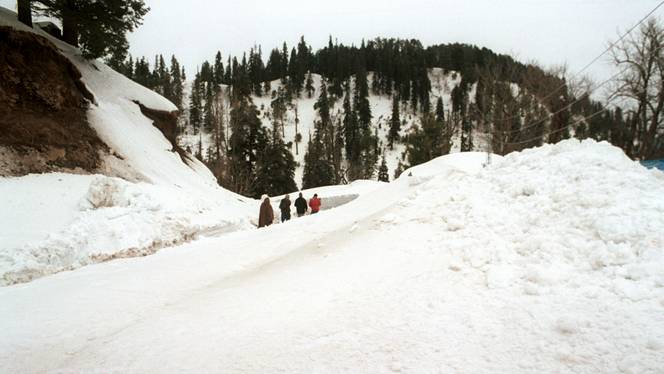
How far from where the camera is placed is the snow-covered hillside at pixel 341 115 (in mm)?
66188

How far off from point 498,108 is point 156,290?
31.2 meters

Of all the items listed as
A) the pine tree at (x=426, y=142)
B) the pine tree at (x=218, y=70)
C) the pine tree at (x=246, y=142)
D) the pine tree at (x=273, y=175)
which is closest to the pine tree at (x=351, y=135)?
the pine tree at (x=426, y=142)

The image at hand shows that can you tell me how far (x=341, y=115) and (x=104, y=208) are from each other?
75.5 metres

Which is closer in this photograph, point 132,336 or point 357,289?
point 132,336

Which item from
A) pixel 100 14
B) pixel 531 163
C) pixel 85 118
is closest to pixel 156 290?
pixel 531 163

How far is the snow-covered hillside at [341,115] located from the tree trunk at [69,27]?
40269 millimetres

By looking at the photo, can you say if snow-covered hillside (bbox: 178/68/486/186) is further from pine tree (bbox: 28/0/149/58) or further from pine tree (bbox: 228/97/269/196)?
pine tree (bbox: 28/0/149/58)

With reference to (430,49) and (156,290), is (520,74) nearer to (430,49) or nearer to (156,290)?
(156,290)

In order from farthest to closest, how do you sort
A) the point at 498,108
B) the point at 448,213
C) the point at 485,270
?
the point at 498,108 → the point at 448,213 → the point at 485,270

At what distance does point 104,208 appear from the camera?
961cm

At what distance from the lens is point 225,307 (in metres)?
4.73

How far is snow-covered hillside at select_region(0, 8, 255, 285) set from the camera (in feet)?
25.3

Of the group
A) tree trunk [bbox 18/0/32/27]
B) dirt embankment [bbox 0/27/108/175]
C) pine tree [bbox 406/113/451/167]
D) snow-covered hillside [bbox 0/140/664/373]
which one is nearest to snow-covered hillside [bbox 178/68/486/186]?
pine tree [bbox 406/113/451/167]

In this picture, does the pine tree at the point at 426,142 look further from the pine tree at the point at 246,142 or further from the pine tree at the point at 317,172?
the pine tree at the point at 246,142
